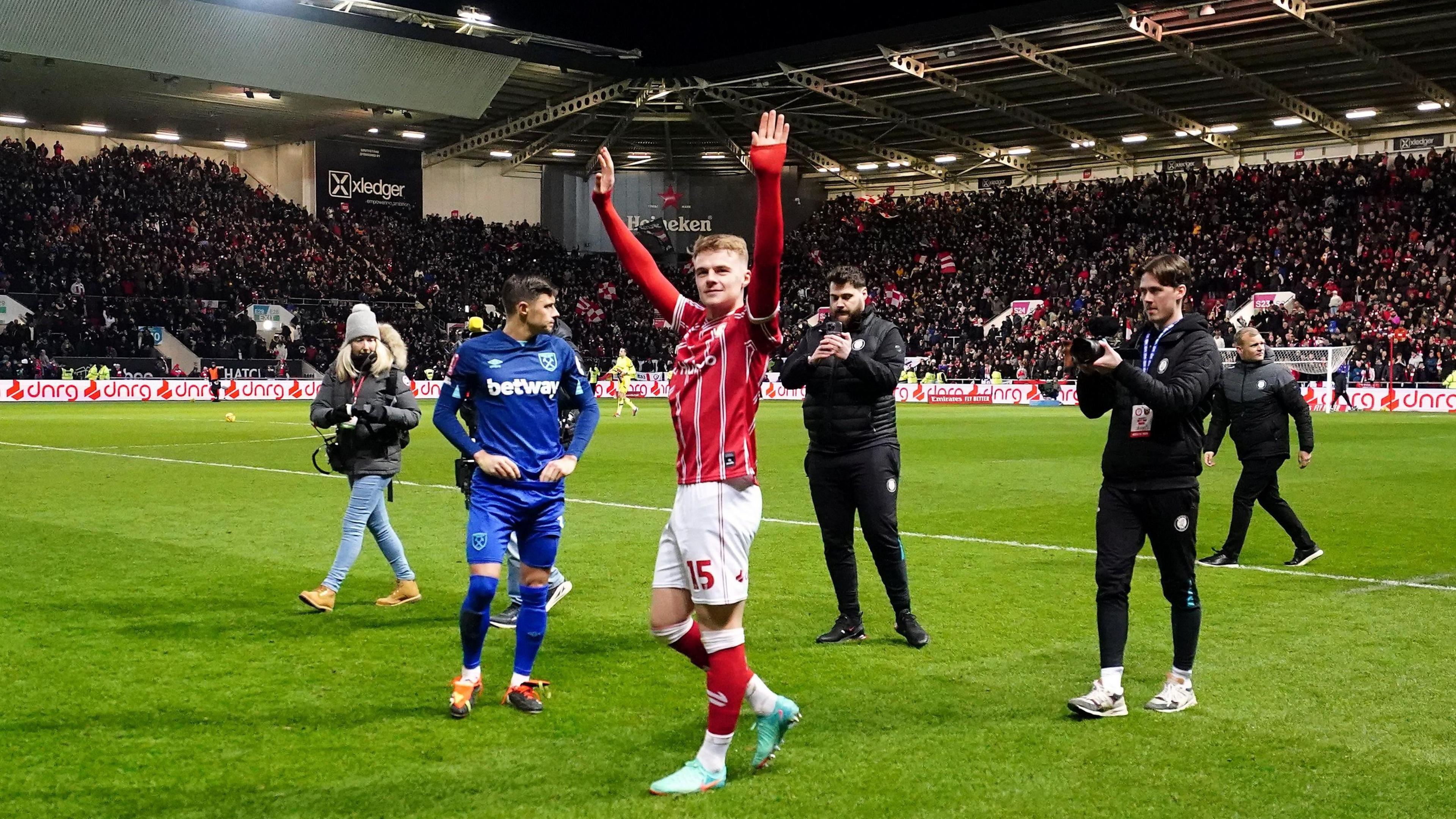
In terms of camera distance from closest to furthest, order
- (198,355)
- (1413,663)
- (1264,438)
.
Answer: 1. (1413,663)
2. (1264,438)
3. (198,355)

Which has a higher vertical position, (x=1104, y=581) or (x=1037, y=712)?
(x=1104, y=581)

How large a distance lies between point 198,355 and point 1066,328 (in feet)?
110

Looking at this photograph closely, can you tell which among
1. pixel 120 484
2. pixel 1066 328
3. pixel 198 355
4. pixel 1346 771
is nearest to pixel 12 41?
pixel 198 355

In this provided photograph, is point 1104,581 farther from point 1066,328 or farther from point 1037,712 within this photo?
point 1066,328

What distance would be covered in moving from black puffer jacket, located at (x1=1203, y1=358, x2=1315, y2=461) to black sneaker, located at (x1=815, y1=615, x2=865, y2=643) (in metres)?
4.75

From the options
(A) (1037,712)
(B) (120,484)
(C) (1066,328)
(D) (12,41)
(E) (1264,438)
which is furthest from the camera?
(C) (1066,328)

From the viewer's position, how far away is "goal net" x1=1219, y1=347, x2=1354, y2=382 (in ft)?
132

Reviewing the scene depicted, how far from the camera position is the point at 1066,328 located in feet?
164

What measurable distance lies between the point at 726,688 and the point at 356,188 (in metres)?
55.8

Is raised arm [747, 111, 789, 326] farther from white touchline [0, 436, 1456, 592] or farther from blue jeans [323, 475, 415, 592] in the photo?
white touchline [0, 436, 1456, 592]

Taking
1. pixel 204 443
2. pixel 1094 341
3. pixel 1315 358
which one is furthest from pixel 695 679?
pixel 1315 358

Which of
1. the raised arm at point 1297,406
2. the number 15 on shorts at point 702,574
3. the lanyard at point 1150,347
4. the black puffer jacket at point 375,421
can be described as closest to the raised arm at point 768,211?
the number 15 on shorts at point 702,574

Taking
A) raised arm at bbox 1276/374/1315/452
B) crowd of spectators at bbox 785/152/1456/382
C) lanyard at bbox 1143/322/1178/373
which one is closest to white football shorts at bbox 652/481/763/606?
lanyard at bbox 1143/322/1178/373

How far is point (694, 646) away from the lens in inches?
202
